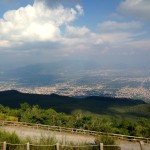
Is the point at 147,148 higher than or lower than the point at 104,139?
lower

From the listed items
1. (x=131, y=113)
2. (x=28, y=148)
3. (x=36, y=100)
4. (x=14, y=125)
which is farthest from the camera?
(x=36, y=100)

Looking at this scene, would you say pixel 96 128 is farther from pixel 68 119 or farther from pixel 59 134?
pixel 68 119

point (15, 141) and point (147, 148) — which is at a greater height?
point (15, 141)

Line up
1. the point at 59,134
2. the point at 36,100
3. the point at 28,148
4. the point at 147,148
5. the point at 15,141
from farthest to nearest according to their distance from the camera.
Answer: the point at 36,100 < the point at 59,134 < the point at 147,148 < the point at 15,141 < the point at 28,148

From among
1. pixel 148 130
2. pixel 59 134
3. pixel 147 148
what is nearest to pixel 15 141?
pixel 147 148

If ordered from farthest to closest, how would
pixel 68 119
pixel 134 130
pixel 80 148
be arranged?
pixel 68 119 < pixel 134 130 < pixel 80 148

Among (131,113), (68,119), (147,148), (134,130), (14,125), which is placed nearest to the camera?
(147,148)

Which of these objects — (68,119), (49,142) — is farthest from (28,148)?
(68,119)

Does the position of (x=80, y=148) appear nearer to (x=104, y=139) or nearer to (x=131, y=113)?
(x=104, y=139)

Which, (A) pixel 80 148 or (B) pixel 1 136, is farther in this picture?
(B) pixel 1 136
